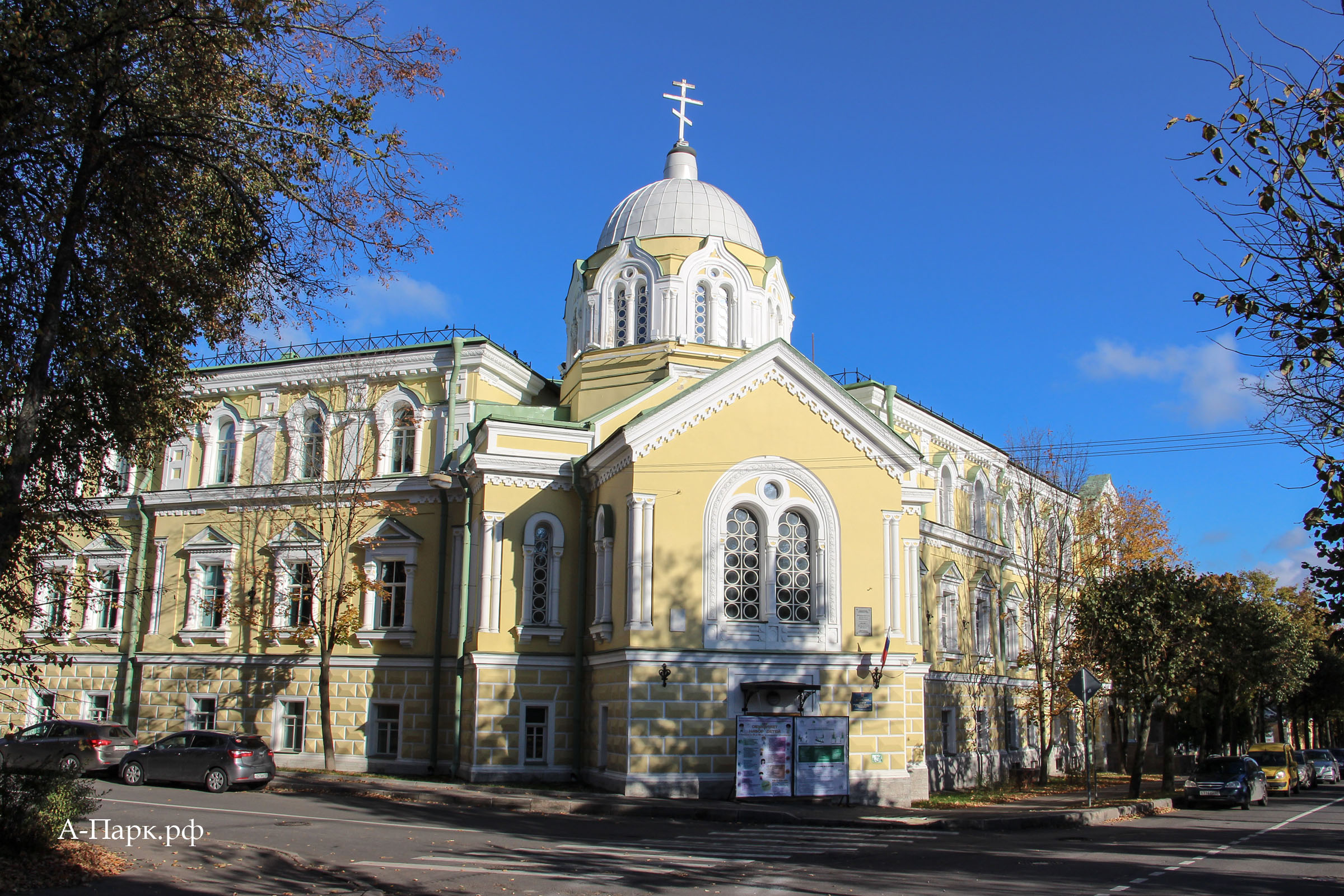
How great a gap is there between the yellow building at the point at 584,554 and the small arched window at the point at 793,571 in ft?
0.21

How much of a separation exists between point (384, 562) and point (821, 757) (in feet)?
43.5

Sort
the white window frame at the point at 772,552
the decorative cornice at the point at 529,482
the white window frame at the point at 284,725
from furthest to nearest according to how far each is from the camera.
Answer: the white window frame at the point at 284,725 < the decorative cornice at the point at 529,482 < the white window frame at the point at 772,552

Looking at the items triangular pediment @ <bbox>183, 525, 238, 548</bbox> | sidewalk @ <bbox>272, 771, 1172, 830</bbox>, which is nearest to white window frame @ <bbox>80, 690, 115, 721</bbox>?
triangular pediment @ <bbox>183, 525, 238, 548</bbox>

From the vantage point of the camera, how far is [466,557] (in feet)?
86.2

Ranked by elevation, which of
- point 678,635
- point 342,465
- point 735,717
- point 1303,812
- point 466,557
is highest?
point 342,465

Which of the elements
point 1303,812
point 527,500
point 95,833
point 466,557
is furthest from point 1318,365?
point 1303,812

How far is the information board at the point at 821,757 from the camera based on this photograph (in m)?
21.7

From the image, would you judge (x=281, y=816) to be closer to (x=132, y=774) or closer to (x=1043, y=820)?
(x=132, y=774)

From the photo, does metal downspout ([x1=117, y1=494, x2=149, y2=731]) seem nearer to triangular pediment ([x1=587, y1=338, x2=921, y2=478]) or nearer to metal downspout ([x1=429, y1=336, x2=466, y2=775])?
metal downspout ([x1=429, y1=336, x2=466, y2=775])

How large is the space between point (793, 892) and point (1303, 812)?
861 inches

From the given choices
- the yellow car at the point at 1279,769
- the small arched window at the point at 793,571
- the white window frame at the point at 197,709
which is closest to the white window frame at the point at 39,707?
the white window frame at the point at 197,709

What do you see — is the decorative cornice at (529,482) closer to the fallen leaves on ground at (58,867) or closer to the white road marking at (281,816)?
the white road marking at (281,816)

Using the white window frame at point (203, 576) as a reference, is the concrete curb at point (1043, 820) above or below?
below

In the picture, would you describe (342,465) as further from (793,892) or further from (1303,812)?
(1303,812)
